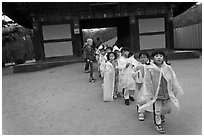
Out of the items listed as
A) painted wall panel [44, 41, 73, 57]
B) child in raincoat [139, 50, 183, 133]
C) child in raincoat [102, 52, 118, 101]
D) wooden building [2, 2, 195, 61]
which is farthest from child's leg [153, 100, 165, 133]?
painted wall panel [44, 41, 73, 57]

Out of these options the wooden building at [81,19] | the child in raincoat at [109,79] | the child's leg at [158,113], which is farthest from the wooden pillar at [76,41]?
the child's leg at [158,113]

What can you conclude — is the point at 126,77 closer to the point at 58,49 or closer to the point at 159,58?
the point at 159,58

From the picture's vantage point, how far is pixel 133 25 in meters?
10.7

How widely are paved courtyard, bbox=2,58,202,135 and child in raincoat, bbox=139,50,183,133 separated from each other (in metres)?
0.30

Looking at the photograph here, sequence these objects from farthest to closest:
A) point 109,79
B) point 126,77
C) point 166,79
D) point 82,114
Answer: point 109,79, point 126,77, point 82,114, point 166,79

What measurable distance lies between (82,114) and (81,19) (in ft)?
25.5

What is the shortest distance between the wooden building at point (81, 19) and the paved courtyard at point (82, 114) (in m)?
5.28

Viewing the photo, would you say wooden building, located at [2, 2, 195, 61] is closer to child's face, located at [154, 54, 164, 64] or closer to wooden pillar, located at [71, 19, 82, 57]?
wooden pillar, located at [71, 19, 82, 57]

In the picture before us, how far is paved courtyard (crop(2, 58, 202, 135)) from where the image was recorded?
301cm

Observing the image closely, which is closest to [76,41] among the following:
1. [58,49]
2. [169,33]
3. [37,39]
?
[58,49]

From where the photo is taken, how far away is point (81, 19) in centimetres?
1060

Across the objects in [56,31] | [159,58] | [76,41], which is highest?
[56,31]

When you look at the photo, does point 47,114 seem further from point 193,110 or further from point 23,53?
point 23,53

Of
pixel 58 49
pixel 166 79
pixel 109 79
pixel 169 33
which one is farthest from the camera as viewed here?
pixel 169 33
